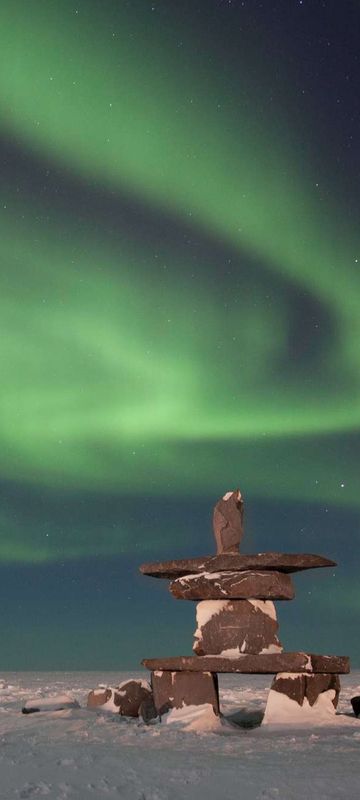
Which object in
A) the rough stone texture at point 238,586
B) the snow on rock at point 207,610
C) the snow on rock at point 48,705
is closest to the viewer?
the rough stone texture at point 238,586

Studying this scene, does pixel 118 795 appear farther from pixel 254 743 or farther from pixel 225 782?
pixel 254 743

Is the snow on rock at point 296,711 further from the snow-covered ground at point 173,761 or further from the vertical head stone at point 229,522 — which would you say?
the vertical head stone at point 229,522

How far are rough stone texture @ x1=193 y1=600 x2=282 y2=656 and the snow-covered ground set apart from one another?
1390 millimetres

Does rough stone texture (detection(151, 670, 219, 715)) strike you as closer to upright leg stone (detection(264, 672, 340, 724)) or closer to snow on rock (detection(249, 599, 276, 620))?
upright leg stone (detection(264, 672, 340, 724))

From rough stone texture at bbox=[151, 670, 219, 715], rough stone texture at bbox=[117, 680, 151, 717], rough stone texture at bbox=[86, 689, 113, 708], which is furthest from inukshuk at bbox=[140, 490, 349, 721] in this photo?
rough stone texture at bbox=[86, 689, 113, 708]

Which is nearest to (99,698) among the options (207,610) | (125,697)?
(125,697)

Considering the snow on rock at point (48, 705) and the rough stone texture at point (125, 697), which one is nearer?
the rough stone texture at point (125, 697)

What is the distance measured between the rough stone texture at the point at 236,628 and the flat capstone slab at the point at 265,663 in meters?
0.23

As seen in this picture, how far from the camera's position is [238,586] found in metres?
14.7

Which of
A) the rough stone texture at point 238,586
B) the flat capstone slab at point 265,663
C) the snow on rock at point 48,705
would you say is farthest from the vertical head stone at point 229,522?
the snow on rock at point 48,705

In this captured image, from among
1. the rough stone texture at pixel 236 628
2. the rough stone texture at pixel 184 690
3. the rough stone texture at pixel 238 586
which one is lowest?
the rough stone texture at pixel 184 690

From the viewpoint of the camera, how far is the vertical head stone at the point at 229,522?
602 inches

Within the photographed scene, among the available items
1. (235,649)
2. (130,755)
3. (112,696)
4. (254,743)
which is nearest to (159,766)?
(130,755)

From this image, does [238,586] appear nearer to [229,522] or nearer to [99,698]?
[229,522]
